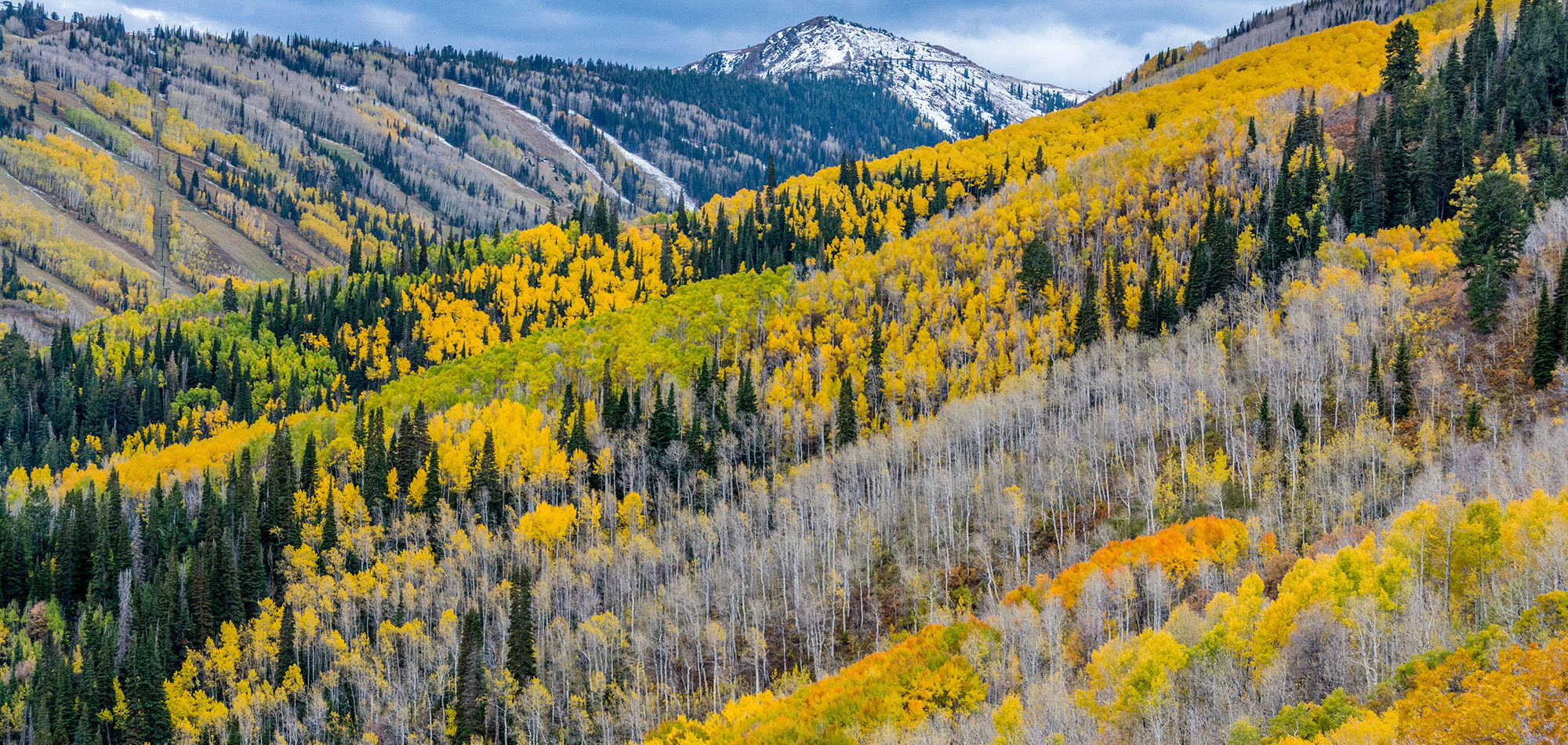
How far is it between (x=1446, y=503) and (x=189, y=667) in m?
119

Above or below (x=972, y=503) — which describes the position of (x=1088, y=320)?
above

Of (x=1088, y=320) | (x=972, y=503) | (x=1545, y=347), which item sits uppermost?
(x=1088, y=320)

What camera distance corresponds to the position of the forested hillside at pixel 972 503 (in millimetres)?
59375

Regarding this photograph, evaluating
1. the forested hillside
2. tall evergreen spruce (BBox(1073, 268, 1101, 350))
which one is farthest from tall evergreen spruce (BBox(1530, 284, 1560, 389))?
tall evergreen spruce (BBox(1073, 268, 1101, 350))

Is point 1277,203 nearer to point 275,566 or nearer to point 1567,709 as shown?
point 1567,709

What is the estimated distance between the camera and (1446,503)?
6250 centimetres

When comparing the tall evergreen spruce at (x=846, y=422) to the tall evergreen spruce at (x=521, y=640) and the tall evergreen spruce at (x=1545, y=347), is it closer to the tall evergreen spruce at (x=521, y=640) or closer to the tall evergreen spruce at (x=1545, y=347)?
the tall evergreen spruce at (x=521, y=640)

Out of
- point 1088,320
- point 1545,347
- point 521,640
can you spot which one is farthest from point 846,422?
point 1545,347

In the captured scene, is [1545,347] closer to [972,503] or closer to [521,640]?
[972,503]

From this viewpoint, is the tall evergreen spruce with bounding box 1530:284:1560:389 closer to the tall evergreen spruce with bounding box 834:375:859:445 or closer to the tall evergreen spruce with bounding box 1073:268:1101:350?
the tall evergreen spruce with bounding box 1073:268:1101:350

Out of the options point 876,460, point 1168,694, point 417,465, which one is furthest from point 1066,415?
point 417,465

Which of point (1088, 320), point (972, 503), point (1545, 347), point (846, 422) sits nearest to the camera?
point (1545, 347)

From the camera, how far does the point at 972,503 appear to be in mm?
106562

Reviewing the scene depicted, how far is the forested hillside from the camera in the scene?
59.4 metres
